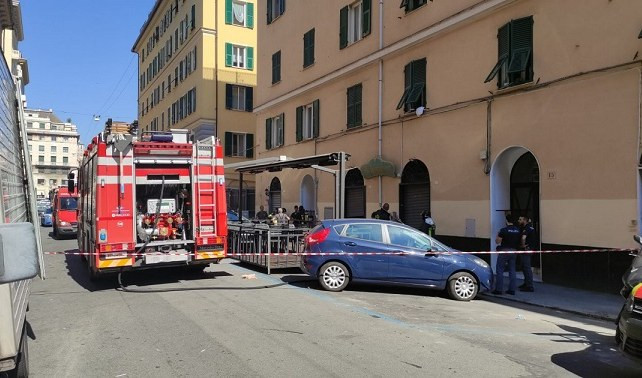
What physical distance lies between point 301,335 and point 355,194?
13.4 meters

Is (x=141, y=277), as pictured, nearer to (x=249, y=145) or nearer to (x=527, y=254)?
(x=527, y=254)

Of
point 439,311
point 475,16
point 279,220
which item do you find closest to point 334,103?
point 279,220

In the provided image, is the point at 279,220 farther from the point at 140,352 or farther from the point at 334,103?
the point at 140,352

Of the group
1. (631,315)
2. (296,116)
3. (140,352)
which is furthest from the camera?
(296,116)

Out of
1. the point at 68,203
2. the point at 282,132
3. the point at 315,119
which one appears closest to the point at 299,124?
the point at 315,119

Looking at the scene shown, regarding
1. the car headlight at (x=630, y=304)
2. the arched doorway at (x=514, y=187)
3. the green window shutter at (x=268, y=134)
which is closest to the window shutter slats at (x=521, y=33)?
the arched doorway at (x=514, y=187)

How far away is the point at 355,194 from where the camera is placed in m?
19.8

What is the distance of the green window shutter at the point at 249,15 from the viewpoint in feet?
119

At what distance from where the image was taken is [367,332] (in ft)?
22.7

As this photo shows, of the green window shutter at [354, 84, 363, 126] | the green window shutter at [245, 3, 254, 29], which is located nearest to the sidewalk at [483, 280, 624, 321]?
the green window shutter at [354, 84, 363, 126]

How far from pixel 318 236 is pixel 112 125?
5.34 m

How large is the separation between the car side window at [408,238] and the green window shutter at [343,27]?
11.7 m

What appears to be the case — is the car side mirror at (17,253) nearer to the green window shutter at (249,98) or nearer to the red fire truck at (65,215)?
the red fire truck at (65,215)

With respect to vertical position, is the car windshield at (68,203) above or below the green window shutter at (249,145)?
below
